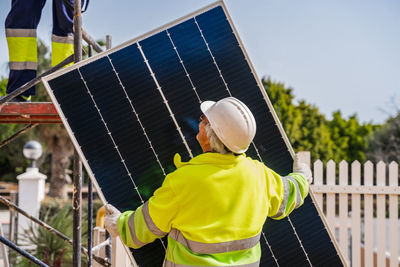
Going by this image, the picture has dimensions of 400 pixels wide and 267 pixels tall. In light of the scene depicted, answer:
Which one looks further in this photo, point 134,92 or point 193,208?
point 134,92

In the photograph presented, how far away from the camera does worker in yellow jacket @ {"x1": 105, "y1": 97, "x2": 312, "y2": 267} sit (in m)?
2.68

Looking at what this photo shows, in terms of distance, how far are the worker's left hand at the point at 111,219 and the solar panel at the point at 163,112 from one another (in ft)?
0.47

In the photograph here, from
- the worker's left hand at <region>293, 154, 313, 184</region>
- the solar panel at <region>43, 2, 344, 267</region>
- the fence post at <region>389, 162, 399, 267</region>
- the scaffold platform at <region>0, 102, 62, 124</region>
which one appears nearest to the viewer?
the solar panel at <region>43, 2, 344, 267</region>

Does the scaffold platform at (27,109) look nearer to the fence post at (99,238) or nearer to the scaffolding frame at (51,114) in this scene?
the scaffolding frame at (51,114)

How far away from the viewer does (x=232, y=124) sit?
109 inches

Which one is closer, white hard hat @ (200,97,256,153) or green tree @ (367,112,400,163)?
white hard hat @ (200,97,256,153)

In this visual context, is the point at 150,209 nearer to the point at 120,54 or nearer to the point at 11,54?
the point at 120,54

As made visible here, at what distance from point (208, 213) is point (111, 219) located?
0.82 m

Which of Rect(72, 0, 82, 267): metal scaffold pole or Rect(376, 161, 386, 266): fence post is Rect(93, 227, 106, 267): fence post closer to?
Rect(72, 0, 82, 267): metal scaffold pole

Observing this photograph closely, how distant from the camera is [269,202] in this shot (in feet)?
9.81

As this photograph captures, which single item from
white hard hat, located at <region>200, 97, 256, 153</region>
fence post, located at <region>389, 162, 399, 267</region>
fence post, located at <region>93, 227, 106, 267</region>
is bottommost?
fence post, located at <region>389, 162, 399, 267</region>

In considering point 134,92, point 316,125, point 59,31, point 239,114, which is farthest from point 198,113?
point 316,125

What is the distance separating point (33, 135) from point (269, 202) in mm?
29322

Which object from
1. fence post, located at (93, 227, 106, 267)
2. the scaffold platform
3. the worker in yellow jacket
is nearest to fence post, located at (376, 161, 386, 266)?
the worker in yellow jacket
